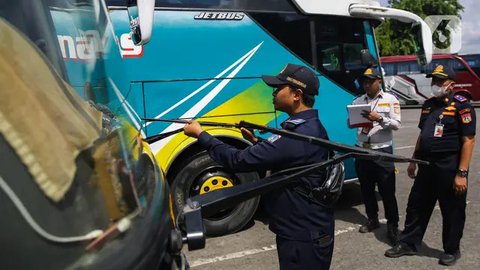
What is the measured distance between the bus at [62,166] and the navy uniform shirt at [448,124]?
3.25 metres

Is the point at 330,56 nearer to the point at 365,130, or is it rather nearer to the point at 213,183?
the point at 365,130

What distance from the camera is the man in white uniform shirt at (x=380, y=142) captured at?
497 centimetres

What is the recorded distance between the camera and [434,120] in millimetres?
4258

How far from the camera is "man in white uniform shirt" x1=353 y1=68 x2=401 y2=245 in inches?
196

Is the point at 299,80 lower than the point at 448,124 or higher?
higher

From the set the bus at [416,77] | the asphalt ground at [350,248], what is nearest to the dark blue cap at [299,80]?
the asphalt ground at [350,248]

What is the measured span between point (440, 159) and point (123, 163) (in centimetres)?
351

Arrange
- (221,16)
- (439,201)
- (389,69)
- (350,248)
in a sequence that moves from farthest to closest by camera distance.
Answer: (389,69)
(221,16)
(350,248)
(439,201)

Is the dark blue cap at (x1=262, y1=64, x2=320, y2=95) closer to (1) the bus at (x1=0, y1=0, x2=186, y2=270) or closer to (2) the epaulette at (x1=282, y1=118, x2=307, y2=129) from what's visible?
(2) the epaulette at (x1=282, y1=118, x2=307, y2=129)

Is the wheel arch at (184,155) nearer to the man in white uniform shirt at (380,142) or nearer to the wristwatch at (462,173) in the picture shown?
the man in white uniform shirt at (380,142)

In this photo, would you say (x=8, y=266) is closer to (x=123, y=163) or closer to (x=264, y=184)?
(x=123, y=163)

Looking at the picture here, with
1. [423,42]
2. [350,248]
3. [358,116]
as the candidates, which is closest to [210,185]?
[350,248]

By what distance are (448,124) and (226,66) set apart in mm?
2328

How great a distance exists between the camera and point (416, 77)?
2323cm
